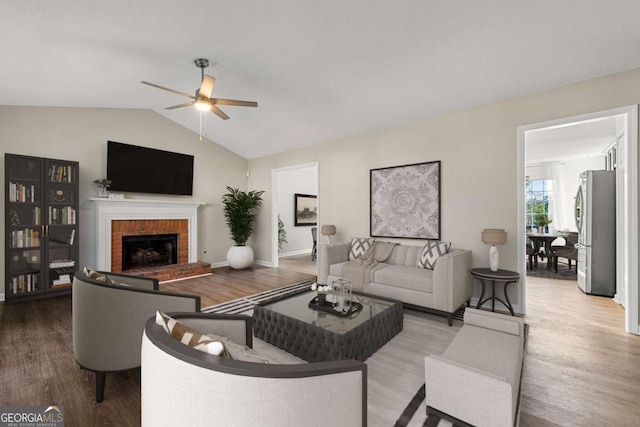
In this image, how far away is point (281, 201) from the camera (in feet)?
27.8

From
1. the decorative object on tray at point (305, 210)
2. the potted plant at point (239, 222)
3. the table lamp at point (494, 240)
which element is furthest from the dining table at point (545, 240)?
the potted plant at point (239, 222)

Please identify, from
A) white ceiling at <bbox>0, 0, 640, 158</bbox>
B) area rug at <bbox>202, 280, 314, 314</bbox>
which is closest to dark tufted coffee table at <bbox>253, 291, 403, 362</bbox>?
area rug at <bbox>202, 280, 314, 314</bbox>

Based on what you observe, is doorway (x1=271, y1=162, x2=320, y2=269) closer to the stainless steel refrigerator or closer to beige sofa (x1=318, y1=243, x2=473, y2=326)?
beige sofa (x1=318, y1=243, x2=473, y2=326)

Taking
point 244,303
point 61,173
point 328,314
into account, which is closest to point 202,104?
point 244,303

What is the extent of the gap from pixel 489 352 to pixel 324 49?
3106 millimetres

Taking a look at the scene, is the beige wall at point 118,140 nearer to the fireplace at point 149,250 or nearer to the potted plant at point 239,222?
the potted plant at point 239,222

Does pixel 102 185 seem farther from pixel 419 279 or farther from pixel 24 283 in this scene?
pixel 419 279

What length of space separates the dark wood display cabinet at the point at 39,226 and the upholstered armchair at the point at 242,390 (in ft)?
15.1

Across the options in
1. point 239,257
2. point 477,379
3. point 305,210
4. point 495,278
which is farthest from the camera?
point 305,210

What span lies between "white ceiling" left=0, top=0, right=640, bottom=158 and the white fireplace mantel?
1.74 metres

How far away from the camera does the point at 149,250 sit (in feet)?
19.1

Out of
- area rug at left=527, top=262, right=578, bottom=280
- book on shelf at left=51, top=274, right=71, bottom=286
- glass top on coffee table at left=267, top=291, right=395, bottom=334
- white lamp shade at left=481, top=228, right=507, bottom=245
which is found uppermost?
white lamp shade at left=481, top=228, right=507, bottom=245

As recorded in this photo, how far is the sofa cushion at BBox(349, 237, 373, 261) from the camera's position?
462cm

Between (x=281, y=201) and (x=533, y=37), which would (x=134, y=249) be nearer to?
(x=281, y=201)
